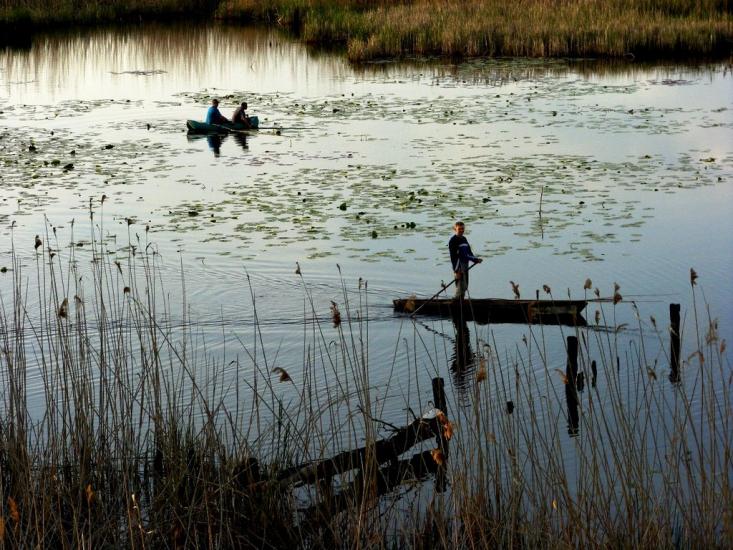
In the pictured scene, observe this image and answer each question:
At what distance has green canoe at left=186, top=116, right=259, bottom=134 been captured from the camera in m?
23.6

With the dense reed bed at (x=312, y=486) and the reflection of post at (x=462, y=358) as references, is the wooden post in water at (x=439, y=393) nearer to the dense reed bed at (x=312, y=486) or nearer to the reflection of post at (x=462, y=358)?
the dense reed bed at (x=312, y=486)

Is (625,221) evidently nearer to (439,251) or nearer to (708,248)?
(708,248)

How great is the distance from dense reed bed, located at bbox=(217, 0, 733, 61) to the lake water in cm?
86

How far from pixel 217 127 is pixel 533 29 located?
13088mm

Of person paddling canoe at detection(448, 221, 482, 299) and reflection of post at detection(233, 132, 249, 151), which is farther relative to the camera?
reflection of post at detection(233, 132, 249, 151)

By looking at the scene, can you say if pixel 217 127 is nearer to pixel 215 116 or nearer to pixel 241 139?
pixel 215 116

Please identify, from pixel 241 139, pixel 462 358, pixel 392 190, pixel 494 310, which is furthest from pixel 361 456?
pixel 241 139

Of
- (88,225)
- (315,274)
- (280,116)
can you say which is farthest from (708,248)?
(280,116)

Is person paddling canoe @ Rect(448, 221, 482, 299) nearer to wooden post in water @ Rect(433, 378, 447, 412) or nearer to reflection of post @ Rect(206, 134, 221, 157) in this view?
wooden post in water @ Rect(433, 378, 447, 412)

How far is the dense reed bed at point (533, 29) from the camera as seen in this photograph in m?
32.4

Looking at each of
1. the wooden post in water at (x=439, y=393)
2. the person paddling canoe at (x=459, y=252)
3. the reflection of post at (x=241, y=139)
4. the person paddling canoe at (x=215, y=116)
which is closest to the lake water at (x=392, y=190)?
the reflection of post at (x=241, y=139)

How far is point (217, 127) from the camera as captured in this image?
2366cm

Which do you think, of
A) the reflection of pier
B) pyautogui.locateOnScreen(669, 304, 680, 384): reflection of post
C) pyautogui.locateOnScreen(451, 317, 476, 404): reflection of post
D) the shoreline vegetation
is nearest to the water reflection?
the shoreline vegetation

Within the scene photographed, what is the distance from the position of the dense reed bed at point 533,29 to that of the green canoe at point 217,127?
415 inches
